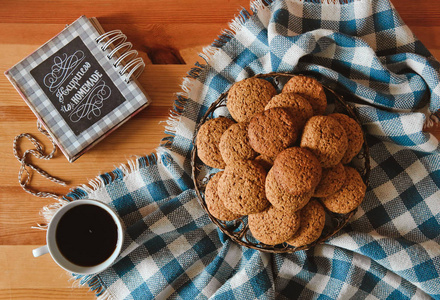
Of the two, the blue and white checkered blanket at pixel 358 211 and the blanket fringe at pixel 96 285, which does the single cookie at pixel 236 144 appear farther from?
the blanket fringe at pixel 96 285

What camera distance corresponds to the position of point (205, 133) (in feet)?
2.73

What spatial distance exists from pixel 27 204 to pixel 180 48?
60 centimetres

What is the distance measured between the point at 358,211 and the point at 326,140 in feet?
1.05

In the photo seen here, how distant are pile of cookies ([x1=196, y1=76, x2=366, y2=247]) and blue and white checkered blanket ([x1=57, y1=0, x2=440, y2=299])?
16 cm

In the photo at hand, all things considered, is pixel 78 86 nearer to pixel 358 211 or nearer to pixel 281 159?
pixel 281 159

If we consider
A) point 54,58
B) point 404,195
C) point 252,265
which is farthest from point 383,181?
point 54,58

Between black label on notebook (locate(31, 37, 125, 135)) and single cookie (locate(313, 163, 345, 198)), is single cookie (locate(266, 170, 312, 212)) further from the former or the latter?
black label on notebook (locate(31, 37, 125, 135))

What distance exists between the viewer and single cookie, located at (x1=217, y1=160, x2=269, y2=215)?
755 mm

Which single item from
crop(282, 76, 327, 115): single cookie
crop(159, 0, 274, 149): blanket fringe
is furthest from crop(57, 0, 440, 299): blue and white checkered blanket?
crop(282, 76, 327, 115): single cookie

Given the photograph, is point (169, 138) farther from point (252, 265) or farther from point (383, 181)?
point (383, 181)

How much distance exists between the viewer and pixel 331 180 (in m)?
0.77

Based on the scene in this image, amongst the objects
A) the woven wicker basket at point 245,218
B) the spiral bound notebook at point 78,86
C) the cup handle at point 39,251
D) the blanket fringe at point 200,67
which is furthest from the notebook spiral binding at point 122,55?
the cup handle at point 39,251

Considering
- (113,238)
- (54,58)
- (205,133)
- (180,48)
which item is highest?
(54,58)

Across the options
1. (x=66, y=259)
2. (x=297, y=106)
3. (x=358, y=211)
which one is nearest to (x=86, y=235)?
(x=66, y=259)
